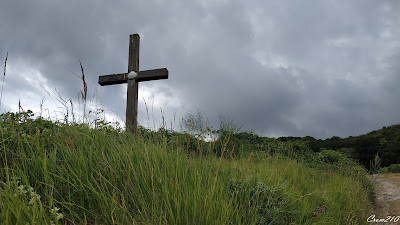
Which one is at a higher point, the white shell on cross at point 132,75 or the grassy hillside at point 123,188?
the white shell on cross at point 132,75

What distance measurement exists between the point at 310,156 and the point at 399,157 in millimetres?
5671

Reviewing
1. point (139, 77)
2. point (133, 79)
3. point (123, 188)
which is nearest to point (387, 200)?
point (123, 188)

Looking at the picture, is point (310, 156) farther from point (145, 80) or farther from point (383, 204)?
point (145, 80)

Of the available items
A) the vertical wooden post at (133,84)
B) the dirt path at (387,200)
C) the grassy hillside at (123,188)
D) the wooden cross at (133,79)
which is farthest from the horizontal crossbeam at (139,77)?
the dirt path at (387,200)

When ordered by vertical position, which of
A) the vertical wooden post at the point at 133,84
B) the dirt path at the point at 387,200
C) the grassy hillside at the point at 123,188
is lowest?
the dirt path at the point at 387,200

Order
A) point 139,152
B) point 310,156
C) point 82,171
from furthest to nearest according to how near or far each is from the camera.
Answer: point 310,156
point 139,152
point 82,171

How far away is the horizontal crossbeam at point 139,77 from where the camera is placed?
20.3 ft

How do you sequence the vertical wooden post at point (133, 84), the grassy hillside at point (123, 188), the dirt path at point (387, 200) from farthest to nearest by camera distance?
1. the vertical wooden post at point (133, 84)
2. the dirt path at point (387, 200)
3. the grassy hillside at point (123, 188)

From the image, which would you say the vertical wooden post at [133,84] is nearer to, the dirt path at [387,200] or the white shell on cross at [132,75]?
the white shell on cross at [132,75]

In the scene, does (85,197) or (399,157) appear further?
(399,157)

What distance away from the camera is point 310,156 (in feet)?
32.3

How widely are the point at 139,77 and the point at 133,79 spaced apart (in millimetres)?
171

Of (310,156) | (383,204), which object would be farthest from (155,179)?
(310,156)

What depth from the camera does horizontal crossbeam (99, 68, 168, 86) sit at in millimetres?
6191
